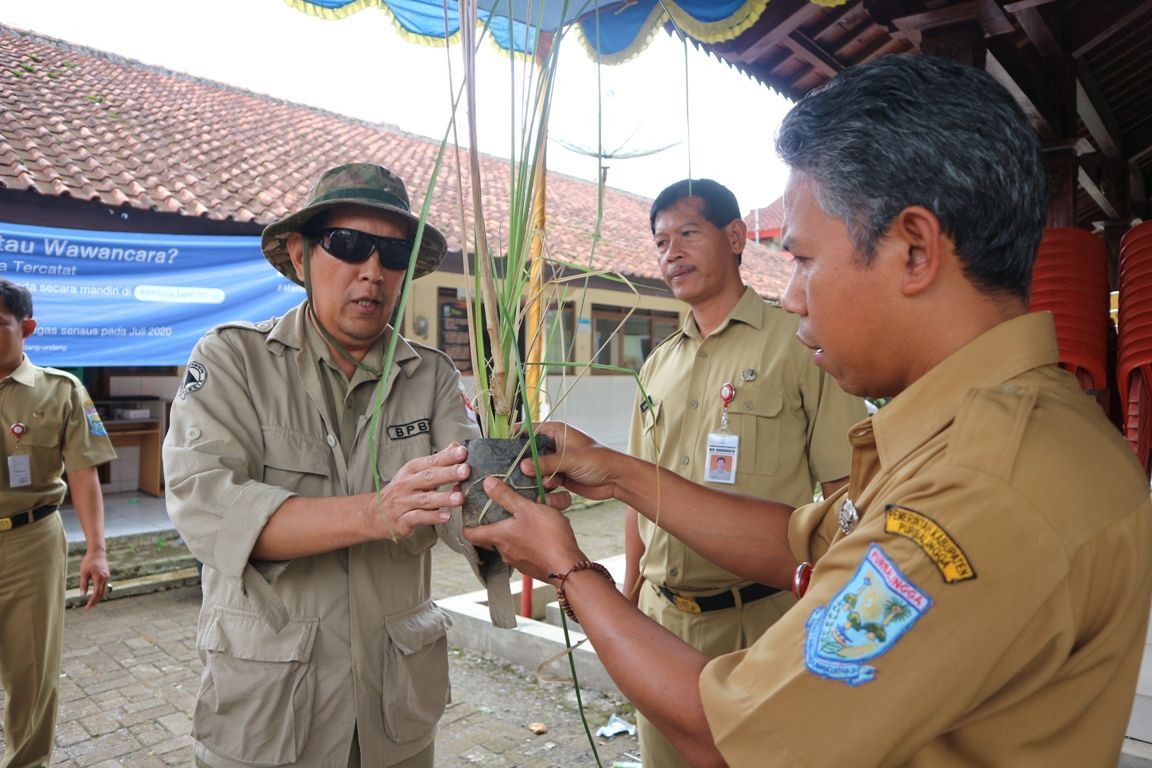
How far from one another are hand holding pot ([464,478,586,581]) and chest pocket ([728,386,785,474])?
1191mm

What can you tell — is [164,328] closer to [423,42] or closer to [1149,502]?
[423,42]

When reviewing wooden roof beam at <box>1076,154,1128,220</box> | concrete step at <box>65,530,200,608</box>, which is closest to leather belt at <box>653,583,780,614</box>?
wooden roof beam at <box>1076,154,1128,220</box>

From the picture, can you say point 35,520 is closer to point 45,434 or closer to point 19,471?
point 19,471

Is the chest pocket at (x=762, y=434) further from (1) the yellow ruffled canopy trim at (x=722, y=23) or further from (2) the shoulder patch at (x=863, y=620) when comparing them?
(2) the shoulder patch at (x=863, y=620)

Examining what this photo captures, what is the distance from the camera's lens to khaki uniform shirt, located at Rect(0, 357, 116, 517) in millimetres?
3279

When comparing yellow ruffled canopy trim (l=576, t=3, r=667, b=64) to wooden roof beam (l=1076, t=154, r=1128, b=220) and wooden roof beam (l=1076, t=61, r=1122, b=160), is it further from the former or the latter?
wooden roof beam (l=1076, t=154, r=1128, b=220)

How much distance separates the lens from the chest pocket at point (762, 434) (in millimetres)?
2389

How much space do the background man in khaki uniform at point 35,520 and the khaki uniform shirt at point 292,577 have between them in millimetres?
2085

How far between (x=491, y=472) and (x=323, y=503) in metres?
0.37

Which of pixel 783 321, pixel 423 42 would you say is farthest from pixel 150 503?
pixel 783 321

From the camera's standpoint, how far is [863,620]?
0.83 m

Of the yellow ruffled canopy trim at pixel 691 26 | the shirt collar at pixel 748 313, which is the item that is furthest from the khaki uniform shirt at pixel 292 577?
the yellow ruffled canopy trim at pixel 691 26

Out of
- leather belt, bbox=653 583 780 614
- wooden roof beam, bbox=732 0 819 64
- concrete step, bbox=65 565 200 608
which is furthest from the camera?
concrete step, bbox=65 565 200 608

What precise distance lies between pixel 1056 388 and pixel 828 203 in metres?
0.38
